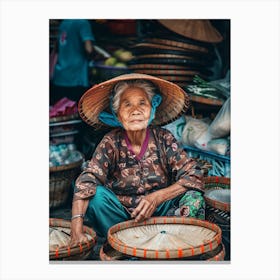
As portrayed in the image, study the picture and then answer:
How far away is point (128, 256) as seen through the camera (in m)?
3.71

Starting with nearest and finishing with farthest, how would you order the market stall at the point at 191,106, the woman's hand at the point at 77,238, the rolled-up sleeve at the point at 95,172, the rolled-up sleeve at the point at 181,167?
the woman's hand at the point at 77,238 < the rolled-up sleeve at the point at 95,172 < the rolled-up sleeve at the point at 181,167 < the market stall at the point at 191,106

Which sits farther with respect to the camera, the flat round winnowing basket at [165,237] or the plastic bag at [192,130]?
the plastic bag at [192,130]

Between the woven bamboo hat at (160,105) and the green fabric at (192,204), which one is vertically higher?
the woven bamboo hat at (160,105)

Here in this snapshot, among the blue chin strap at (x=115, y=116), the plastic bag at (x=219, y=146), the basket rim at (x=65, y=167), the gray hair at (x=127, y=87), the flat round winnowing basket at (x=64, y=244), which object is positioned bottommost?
the flat round winnowing basket at (x=64, y=244)

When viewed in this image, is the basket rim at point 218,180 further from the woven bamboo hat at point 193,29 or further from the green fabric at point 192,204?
the woven bamboo hat at point 193,29

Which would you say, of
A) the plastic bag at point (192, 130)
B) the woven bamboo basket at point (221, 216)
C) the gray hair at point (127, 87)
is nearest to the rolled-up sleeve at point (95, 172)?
the gray hair at point (127, 87)

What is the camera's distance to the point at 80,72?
6.25 metres

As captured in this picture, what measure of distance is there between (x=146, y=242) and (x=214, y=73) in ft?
8.90

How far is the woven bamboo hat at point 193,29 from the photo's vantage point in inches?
209

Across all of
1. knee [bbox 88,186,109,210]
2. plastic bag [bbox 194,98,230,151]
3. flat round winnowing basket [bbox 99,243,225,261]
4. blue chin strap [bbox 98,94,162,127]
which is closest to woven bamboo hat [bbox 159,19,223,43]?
plastic bag [bbox 194,98,230,151]

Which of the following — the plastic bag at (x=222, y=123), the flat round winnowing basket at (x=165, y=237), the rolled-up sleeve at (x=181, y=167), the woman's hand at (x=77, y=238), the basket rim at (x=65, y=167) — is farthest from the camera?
the basket rim at (x=65, y=167)

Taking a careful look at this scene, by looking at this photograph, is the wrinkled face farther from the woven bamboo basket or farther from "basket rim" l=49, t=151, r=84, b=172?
"basket rim" l=49, t=151, r=84, b=172
